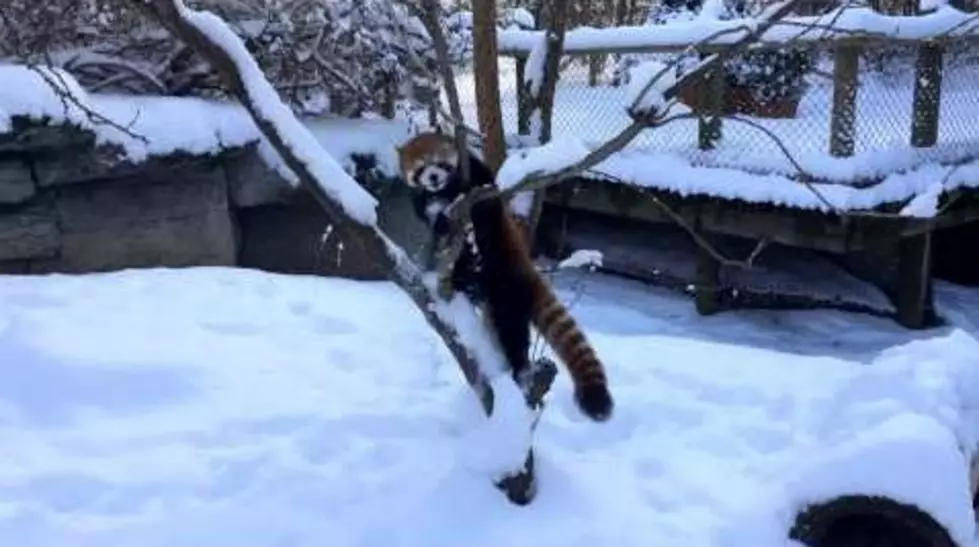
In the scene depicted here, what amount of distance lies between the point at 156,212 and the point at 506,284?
11.9ft

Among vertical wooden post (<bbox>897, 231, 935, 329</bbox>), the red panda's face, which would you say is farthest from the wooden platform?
the red panda's face

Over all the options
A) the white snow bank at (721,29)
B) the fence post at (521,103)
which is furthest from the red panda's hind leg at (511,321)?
the fence post at (521,103)

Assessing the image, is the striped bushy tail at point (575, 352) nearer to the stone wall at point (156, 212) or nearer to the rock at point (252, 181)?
the stone wall at point (156, 212)

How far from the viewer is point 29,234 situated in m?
6.00

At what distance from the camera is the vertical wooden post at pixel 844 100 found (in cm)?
601

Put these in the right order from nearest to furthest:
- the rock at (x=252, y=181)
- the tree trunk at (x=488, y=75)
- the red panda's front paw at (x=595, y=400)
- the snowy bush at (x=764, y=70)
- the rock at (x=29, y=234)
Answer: the red panda's front paw at (x=595, y=400), the tree trunk at (x=488, y=75), the rock at (x=29, y=234), the rock at (x=252, y=181), the snowy bush at (x=764, y=70)

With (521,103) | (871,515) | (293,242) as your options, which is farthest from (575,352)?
(521,103)

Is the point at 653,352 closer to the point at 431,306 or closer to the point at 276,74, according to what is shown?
the point at 431,306

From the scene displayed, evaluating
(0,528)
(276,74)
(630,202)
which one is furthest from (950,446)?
(276,74)

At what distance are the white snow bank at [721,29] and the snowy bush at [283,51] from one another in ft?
2.84

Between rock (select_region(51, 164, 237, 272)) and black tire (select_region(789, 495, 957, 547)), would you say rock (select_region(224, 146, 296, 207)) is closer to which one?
rock (select_region(51, 164, 237, 272))

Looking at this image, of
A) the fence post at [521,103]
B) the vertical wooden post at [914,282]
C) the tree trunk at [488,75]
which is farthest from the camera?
the fence post at [521,103]

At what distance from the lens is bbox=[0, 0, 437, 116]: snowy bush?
22.1 feet

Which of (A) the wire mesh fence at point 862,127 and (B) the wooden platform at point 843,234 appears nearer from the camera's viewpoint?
(A) the wire mesh fence at point 862,127
